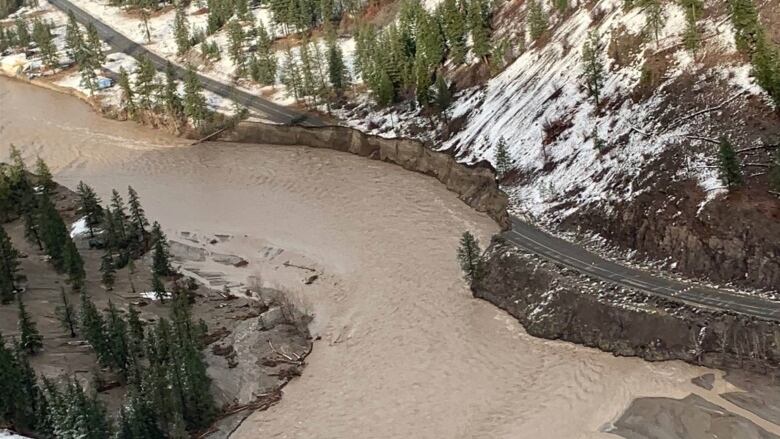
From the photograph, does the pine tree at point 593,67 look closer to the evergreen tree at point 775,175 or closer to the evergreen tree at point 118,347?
the evergreen tree at point 775,175

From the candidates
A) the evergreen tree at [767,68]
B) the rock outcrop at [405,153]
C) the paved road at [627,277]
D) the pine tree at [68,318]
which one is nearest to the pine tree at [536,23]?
the rock outcrop at [405,153]

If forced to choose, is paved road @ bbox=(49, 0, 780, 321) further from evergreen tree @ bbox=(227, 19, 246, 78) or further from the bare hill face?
evergreen tree @ bbox=(227, 19, 246, 78)

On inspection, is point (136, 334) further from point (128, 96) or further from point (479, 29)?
point (128, 96)

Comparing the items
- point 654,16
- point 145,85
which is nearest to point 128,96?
point 145,85

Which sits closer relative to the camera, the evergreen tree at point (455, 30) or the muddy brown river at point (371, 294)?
the muddy brown river at point (371, 294)

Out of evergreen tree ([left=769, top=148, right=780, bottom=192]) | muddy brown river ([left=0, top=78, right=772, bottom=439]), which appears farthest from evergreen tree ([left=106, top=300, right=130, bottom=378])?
evergreen tree ([left=769, top=148, right=780, bottom=192])
